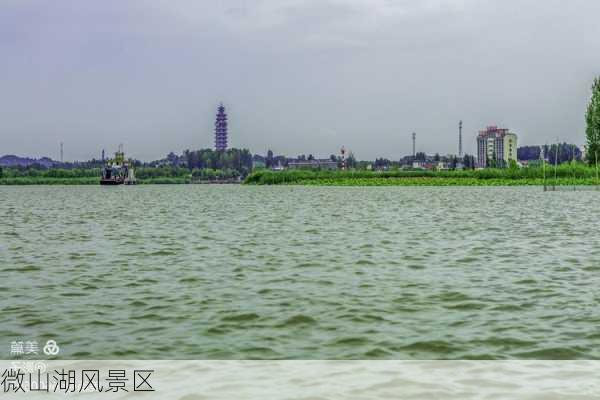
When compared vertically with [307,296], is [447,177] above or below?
above

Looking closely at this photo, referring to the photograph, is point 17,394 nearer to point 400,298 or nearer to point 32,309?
point 32,309

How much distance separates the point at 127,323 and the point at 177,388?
4.08 metres

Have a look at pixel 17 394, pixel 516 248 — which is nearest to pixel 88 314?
pixel 17 394

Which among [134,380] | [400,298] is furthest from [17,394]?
[400,298]

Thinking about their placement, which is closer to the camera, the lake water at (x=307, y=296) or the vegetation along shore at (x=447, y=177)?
the lake water at (x=307, y=296)

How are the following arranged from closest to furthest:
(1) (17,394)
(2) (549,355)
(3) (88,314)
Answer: (1) (17,394) < (2) (549,355) < (3) (88,314)

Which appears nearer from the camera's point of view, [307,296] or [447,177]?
[307,296]

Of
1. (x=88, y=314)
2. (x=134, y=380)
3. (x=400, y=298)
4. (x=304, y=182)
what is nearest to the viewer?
(x=134, y=380)

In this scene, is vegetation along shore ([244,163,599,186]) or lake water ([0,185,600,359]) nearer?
lake water ([0,185,600,359])

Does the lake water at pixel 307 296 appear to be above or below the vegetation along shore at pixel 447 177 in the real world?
below

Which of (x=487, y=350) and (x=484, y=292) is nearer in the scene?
(x=487, y=350)

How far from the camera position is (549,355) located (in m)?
8.27

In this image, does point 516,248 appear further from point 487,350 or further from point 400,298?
point 487,350

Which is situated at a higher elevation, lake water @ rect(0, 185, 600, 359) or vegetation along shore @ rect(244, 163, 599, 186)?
vegetation along shore @ rect(244, 163, 599, 186)
